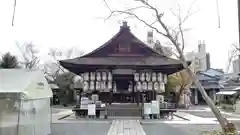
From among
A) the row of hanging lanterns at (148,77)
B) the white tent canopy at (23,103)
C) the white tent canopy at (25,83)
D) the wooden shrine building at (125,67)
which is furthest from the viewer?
the row of hanging lanterns at (148,77)

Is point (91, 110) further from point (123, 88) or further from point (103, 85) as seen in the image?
point (123, 88)

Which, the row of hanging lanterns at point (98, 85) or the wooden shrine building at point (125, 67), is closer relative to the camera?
the wooden shrine building at point (125, 67)

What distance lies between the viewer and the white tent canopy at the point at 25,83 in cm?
1081

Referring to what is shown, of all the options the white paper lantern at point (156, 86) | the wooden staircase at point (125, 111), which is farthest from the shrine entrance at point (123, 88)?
the white paper lantern at point (156, 86)

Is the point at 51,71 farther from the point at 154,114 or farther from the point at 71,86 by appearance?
the point at 154,114

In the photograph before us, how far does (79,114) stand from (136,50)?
6.94 m

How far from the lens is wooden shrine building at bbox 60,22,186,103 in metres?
24.9

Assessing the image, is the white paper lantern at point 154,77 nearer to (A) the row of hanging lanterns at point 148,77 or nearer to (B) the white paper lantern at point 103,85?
(A) the row of hanging lanterns at point 148,77

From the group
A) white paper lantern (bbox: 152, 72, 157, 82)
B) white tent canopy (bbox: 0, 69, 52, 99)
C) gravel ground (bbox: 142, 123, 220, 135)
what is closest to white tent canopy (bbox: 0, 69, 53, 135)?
white tent canopy (bbox: 0, 69, 52, 99)

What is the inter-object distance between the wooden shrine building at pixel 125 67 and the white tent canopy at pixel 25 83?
37.9 ft

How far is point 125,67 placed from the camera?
25.0m

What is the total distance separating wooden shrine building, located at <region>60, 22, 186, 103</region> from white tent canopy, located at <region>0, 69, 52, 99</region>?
11.5 metres

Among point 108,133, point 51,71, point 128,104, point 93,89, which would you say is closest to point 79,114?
point 93,89

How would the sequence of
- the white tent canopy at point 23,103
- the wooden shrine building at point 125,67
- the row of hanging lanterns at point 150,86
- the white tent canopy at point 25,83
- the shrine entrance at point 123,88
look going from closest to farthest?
the white tent canopy at point 23,103, the white tent canopy at point 25,83, the wooden shrine building at point 125,67, the row of hanging lanterns at point 150,86, the shrine entrance at point 123,88
